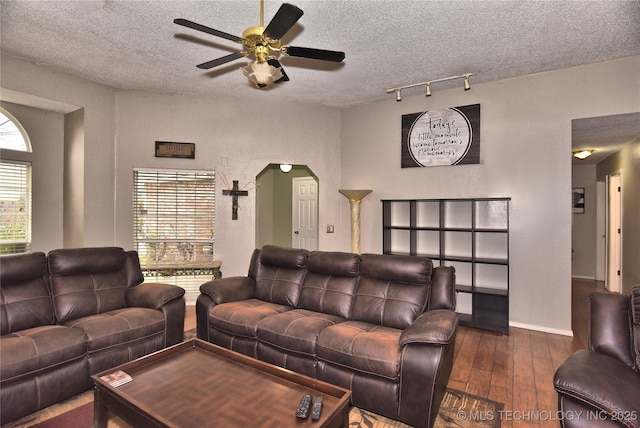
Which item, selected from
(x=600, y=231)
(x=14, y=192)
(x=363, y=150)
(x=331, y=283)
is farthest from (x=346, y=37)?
(x=600, y=231)

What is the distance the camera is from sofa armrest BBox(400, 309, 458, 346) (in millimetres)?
2049

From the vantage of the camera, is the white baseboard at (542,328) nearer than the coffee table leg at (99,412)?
No

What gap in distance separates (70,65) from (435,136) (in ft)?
15.1

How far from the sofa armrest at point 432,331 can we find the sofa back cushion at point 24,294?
2895 millimetres

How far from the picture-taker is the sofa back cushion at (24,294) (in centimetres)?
257

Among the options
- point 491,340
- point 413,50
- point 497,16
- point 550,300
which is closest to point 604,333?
point 491,340

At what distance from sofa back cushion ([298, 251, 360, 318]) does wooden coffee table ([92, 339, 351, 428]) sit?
3.55ft

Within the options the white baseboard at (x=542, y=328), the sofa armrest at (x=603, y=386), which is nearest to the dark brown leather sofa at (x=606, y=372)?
the sofa armrest at (x=603, y=386)

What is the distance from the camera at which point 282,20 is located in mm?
1921

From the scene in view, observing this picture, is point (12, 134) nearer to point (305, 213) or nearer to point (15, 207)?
point (15, 207)

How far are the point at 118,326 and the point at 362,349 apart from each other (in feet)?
6.48

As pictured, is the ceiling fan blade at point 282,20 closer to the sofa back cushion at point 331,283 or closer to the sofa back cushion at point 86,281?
the sofa back cushion at point 331,283

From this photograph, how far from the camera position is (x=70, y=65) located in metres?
3.85

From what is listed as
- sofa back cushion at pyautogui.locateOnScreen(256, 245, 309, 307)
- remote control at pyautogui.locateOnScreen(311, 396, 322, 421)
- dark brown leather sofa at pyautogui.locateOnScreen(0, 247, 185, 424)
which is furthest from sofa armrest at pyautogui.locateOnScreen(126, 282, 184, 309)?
remote control at pyautogui.locateOnScreen(311, 396, 322, 421)
